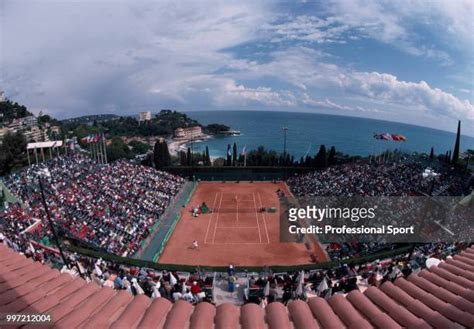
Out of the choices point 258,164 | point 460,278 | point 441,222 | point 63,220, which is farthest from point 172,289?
point 258,164

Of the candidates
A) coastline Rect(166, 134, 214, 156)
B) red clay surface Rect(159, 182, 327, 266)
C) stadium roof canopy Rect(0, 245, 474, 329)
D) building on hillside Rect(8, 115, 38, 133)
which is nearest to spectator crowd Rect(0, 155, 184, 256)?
red clay surface Rect(159, 182, 327, 266)

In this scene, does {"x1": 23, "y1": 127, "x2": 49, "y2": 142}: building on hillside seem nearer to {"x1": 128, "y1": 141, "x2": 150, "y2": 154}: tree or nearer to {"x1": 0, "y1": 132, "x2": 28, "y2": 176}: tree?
{"x1": 0, "y1": 132, "x2": 28, "y2": 176}: tree

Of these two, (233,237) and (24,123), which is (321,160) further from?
(24,123)

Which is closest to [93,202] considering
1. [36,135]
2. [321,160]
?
[321,160]

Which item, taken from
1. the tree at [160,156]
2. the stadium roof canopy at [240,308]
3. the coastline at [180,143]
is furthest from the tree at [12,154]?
the coastline at [180,143]

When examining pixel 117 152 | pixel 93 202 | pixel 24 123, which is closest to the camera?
pixel 93 202

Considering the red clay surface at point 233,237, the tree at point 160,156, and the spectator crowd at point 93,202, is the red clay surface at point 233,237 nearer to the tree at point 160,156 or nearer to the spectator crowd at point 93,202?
the spectator crowd at point 93,202

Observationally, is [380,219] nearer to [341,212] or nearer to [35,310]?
[341,212]
